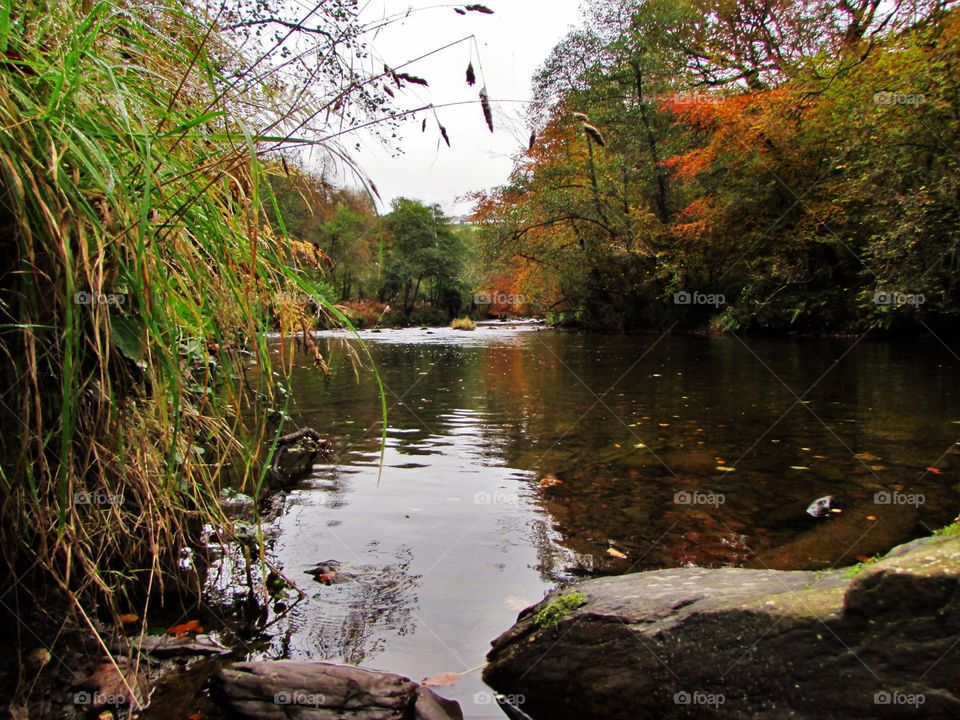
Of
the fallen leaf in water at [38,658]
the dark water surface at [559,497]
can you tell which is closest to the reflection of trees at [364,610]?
the dark water surface at [559,497]

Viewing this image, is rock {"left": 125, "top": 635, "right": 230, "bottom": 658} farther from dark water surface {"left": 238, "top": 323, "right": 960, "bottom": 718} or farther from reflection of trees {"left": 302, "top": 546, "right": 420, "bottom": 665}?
reflection of trees {"left": 302, "top": 546, "right": 420, "bottom": 665}

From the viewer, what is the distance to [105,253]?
1622mm

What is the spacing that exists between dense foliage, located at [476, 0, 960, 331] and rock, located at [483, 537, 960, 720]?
10.2 metres

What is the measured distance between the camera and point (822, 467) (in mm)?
5258

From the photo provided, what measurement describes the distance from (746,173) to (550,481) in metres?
19.6

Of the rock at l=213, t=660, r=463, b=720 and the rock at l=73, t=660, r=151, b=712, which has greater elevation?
the rock at l=73, t=660, r=151, b=712

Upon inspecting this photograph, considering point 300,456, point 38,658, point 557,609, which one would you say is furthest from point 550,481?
point 38,658

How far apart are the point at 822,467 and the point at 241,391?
5063 millimetres

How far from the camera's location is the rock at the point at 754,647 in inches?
73.9

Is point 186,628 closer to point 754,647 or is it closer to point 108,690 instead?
point 108,690

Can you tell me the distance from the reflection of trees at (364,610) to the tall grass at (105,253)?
994 millimetres

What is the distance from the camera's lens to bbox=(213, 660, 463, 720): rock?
2057 mm

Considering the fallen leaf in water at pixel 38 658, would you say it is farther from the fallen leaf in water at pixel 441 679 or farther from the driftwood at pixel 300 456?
the driftwood at pixel 300 456

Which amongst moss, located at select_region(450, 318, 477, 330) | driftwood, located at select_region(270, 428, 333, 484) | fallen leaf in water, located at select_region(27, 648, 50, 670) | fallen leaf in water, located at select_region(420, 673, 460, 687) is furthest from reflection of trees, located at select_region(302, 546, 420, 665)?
moss, located at select_region(450, 318, 477, 330)
